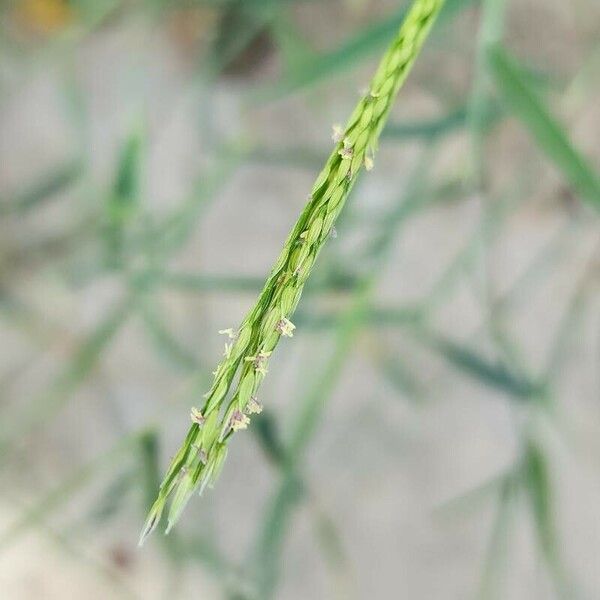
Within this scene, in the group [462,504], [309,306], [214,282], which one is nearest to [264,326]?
[214,282]

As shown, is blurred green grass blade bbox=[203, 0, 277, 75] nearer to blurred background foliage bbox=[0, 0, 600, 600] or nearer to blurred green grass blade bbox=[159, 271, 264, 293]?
blurred background foliage bbox=[0, 0, 600, 600]

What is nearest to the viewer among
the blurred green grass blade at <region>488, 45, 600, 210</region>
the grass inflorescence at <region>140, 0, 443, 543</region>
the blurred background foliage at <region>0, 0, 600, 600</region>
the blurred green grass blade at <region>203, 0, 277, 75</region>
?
the grass inflorescence at <region>140, 0, 443, 543</region>

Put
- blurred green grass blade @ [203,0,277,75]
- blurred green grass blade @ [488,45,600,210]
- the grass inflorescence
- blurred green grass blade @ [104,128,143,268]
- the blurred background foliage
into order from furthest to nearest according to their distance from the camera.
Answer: the blurred background foliage
blurred green grass blade @ [203,0,277,75]
blurred green grass blade @ [104,128,143,268]
blurred green grass blade @ [488,45,600,210]
the grass inflorescence

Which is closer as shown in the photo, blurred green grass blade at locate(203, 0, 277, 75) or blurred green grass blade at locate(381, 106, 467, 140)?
blurred green grass blade at locate(381, 106, 467, 140)

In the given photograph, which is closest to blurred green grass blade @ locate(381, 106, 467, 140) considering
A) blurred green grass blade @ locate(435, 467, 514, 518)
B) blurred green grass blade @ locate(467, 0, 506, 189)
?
blurred green grass blade @ locate(467, 0, 506, 189)

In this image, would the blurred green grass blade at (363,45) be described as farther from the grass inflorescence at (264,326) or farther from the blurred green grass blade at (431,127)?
the grass inflorescence at (264,326)

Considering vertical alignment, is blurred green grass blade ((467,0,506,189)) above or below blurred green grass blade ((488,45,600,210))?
above

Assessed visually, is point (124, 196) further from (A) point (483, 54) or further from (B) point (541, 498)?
(B) point (541, 498)

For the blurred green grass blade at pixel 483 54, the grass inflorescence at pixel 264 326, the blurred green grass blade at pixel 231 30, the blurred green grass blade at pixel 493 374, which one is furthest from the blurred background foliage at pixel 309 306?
the grass inflorescence at pixel 264 326
